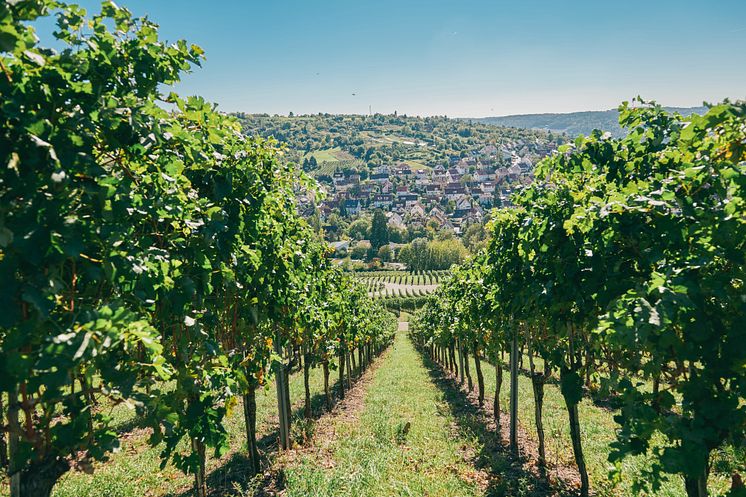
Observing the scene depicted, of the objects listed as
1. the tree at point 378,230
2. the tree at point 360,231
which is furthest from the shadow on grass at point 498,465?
the tree at point 360,231

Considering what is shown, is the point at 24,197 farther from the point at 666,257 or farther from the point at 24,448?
the point at 666,257

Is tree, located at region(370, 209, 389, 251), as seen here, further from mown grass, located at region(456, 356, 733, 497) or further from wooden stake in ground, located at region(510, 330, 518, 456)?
wooden stake in ground, located at region(510, 330, 518, 456)

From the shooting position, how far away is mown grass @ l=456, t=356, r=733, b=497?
6.78 meters

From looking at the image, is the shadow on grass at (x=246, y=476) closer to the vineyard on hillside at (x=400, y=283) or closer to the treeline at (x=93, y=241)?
the treeline at (x=93, y=241)

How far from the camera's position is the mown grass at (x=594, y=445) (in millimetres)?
6782

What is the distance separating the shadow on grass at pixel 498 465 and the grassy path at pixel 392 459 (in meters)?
0.21

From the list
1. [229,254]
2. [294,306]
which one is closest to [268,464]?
[294,306]

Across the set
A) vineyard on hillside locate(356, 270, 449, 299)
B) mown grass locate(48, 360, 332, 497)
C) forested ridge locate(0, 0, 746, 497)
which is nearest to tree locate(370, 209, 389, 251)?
vineyard on hillside locate(356, 270, 449, 299)

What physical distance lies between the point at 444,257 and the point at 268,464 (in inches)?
4463


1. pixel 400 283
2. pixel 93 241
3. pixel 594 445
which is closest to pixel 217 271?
pixel 93 241

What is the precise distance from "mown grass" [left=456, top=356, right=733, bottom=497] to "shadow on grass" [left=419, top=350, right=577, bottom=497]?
754 millimetres

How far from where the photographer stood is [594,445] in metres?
9.31

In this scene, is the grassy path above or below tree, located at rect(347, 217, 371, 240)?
below

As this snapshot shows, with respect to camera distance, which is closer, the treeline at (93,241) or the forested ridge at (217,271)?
the treeline at (93,241)
